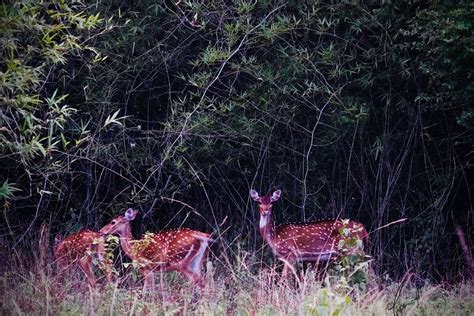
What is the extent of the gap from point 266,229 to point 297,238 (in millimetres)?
302

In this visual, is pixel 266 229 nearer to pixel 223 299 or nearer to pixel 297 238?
pixel 297 238

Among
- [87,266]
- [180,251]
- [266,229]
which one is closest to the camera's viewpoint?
[87,266]

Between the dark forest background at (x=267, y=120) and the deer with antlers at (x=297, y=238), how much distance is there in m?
0.27

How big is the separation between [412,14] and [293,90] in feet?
4.21

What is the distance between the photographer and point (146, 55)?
835cm

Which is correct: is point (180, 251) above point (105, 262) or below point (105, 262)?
below

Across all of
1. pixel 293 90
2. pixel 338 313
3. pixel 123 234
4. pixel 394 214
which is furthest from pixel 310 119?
pixel 338 313

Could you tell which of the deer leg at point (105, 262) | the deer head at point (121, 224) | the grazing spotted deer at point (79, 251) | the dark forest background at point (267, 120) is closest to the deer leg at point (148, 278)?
the deer leg at point (105, 262)

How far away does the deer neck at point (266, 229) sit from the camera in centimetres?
799

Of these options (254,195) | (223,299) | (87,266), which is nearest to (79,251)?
(87,266)

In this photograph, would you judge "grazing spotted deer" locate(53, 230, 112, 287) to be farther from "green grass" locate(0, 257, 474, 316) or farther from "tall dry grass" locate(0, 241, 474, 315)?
"green grass" locate(0, 257, 474, 316)

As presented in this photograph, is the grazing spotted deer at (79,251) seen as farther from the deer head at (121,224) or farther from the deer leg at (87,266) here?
the deer head at (121,224)

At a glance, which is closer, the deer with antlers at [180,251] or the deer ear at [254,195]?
the deer with antlers at [180,251]

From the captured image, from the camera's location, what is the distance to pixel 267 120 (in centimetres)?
841
